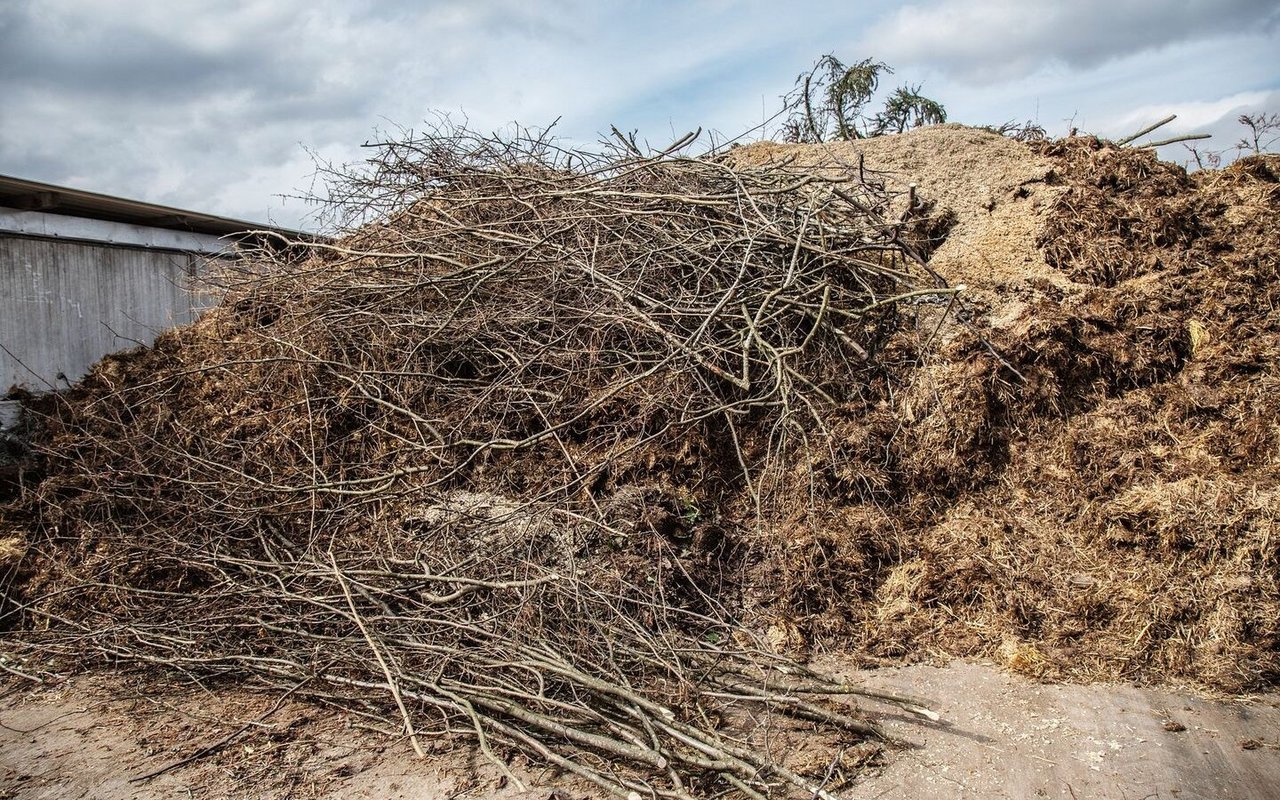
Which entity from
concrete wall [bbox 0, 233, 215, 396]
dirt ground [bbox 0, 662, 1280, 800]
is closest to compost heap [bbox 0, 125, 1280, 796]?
dirt ground [bbox 0, 662, 1280, 800]

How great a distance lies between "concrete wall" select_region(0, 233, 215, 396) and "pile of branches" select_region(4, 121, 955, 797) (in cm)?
96

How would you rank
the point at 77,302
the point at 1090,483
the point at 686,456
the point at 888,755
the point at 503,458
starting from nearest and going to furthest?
the point at 888,755
the point at 1090,483
the point at 686,456
the point at 503,458
the point at 77,302

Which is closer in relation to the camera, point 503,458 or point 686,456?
point 686,456

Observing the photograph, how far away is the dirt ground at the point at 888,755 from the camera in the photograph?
144 inches

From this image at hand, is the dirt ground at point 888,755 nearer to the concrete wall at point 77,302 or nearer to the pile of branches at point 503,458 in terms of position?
the pile of branches at point 503,458

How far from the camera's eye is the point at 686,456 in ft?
19.4

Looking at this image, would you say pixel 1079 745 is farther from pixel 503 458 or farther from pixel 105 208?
pixel 105 208

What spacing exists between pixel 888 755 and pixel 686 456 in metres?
2.54

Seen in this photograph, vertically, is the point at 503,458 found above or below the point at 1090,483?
above

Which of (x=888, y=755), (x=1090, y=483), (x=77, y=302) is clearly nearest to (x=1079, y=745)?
(x=888, y=755)

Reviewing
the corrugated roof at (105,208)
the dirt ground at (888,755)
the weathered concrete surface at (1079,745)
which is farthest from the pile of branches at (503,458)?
the corrugated roof at (105,208)

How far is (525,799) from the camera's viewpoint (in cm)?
361

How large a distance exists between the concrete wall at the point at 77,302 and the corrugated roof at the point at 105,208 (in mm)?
304

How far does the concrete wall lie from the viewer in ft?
25.9
